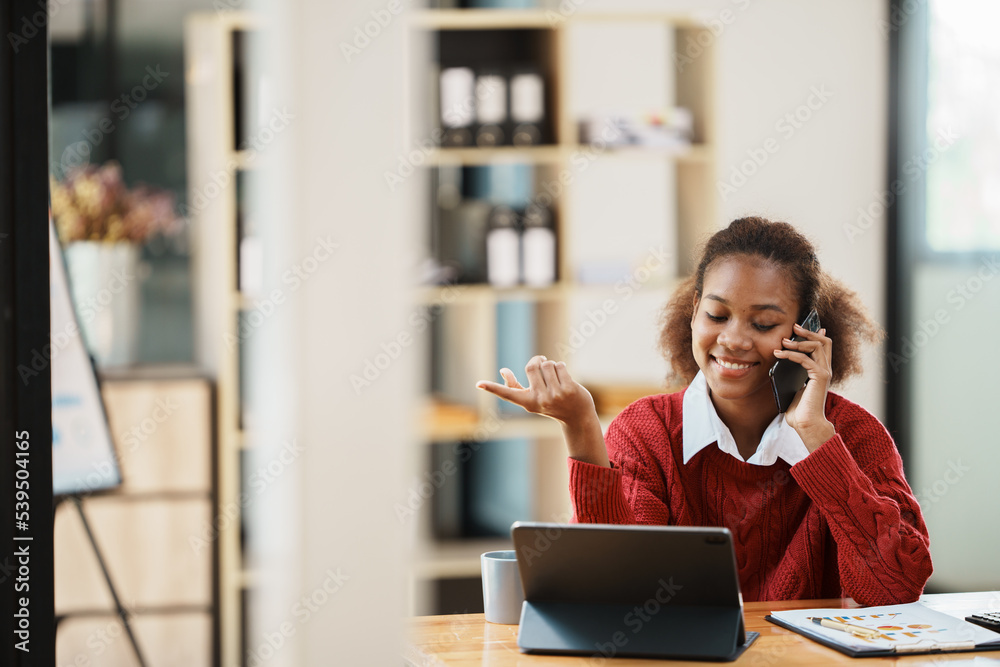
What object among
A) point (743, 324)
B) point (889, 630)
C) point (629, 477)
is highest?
point (743, 324)

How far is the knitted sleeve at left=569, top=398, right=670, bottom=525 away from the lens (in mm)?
1529

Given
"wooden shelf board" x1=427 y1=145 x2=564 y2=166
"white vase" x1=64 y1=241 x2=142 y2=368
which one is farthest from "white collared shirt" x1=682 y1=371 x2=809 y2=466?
"white vase" x1=64 y1=241 x2=142 y2=368

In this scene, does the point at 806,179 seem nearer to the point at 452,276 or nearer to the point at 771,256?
the point at 452,276

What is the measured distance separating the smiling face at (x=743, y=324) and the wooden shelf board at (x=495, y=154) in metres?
1.66

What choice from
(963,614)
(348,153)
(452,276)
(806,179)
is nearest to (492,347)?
(452,276)

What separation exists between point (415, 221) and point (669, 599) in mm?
1977

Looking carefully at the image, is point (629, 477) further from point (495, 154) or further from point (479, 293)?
point (495, 154)

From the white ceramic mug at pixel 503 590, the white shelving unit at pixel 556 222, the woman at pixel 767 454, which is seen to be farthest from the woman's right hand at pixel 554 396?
A: the white shelving unit at pixel 556 222

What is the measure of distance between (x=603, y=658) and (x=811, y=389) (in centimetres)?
62

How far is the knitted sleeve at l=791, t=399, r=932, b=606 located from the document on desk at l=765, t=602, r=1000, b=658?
0.16 feet

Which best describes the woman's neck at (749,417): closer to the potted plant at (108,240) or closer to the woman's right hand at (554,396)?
the woman's right hand at (554,396)

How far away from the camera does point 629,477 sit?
5.58 feet

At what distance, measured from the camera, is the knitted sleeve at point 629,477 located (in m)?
1.53

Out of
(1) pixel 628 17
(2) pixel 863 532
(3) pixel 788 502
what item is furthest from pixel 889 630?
(1) pixel 628 17
